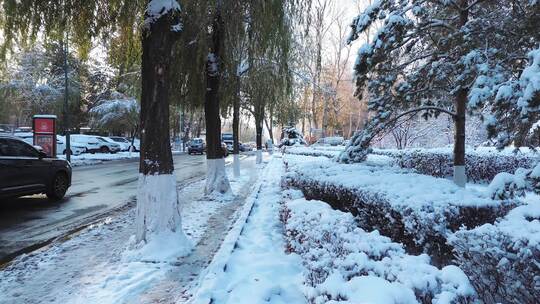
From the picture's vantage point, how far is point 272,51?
9383 mm

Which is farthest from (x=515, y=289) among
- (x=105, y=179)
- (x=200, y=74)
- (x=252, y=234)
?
(x=105, y=179)

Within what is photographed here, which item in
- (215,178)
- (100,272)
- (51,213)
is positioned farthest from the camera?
(215,178)

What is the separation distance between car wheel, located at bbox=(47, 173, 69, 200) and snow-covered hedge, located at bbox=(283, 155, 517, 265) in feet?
25.1

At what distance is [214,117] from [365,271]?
871cm

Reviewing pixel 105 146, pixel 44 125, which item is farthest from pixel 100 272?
pixel 105 146

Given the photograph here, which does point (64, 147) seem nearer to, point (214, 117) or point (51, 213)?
point (214, 117)

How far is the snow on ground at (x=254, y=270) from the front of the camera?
4.57m

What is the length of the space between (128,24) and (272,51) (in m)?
2.98

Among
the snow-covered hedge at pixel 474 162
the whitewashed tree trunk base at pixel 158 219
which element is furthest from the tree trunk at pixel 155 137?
the snow-covered hedge at pixel 474 162

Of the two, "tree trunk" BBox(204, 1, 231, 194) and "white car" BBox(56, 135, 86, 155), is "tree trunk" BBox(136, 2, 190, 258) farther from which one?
"white car" BBox(56, 135, 86, 155)

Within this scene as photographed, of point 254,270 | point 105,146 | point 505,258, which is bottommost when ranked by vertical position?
point 254,270

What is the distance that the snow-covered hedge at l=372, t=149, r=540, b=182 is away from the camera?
1365 cm

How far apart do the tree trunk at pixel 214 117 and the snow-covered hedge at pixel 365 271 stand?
274 inches

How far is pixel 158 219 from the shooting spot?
650 centimetres
